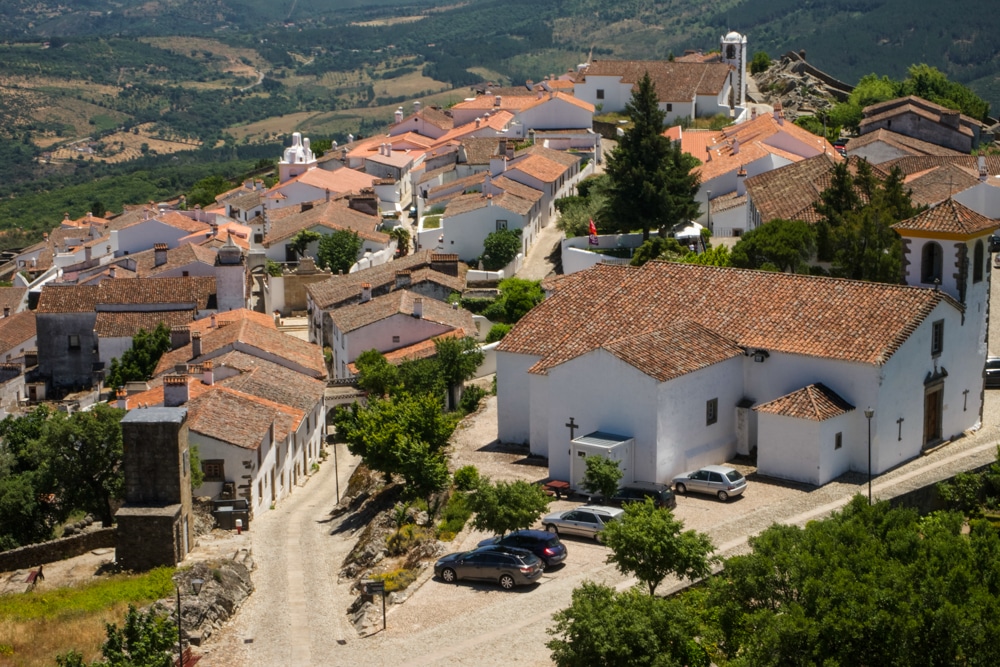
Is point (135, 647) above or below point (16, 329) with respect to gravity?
above

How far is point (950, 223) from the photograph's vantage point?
134ft

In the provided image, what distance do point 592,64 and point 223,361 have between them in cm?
5228

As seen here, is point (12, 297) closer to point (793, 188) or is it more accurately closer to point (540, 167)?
point (540, 167)

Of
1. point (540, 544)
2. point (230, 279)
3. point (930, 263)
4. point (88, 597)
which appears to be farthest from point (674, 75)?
point (88, 597)

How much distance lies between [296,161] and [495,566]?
7462cm

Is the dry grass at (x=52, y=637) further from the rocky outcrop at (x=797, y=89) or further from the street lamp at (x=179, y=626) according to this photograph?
the rocky outcrop at (x=797, y=89)

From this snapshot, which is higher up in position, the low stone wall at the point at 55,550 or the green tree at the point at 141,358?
the low stone wall at the point at 55,550

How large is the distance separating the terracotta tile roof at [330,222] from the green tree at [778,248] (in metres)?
29.2

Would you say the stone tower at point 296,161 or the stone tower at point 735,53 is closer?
the stone tower at point 296,161

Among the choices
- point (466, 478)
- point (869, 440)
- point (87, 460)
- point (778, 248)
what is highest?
point (778, 248)

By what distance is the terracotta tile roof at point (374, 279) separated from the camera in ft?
213

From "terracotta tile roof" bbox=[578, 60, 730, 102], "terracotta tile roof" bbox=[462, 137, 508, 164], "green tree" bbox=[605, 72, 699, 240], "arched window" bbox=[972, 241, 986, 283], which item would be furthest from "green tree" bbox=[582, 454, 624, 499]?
"terracotta tile roof" bbox=[578, 60, 730, 102]


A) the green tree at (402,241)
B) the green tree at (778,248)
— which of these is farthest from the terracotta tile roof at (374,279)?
the green tree at (778,248)

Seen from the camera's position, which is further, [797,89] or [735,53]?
[797,89]
